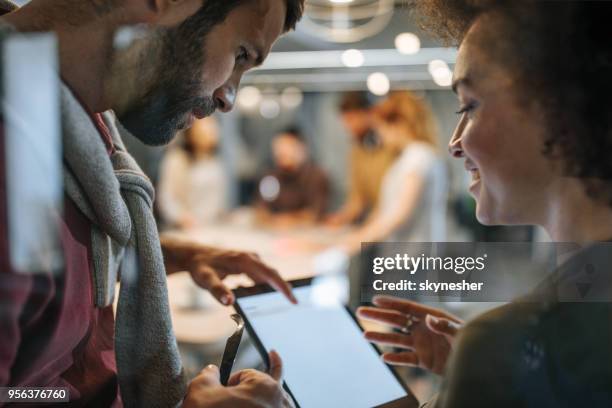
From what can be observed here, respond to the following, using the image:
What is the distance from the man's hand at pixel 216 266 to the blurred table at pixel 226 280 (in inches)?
0.5

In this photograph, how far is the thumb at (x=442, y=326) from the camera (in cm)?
75

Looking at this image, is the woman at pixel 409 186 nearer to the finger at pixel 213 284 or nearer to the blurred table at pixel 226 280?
the blurred table at pixel 226 280

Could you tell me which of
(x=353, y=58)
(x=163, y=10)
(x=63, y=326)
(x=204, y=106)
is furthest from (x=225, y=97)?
(x=63, y=326)

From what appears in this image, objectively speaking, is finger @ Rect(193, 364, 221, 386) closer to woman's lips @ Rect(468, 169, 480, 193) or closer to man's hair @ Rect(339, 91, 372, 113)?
woman's lips @ Rect(468, 169, 480, 193)

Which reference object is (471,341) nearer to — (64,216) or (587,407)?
(587,407)

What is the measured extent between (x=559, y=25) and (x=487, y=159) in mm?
171

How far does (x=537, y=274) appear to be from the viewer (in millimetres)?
701

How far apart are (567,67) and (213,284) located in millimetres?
587

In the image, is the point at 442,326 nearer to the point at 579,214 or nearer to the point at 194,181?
the point at 579,214

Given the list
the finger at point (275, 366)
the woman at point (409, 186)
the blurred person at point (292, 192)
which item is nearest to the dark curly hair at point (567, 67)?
the woman at point (409, 186)

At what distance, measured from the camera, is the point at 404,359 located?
79 centimetres

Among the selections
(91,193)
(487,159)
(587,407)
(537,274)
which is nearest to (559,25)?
(487,159)

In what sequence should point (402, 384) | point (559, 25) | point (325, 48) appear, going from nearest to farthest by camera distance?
point (559, 25) < point (402, 384) < point (325, 48)

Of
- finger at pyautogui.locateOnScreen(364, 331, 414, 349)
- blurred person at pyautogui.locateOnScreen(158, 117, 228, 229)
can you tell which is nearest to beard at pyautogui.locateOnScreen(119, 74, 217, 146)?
blurred person at pyautogui.locateOnScreen(158, 117, 228, 229)
